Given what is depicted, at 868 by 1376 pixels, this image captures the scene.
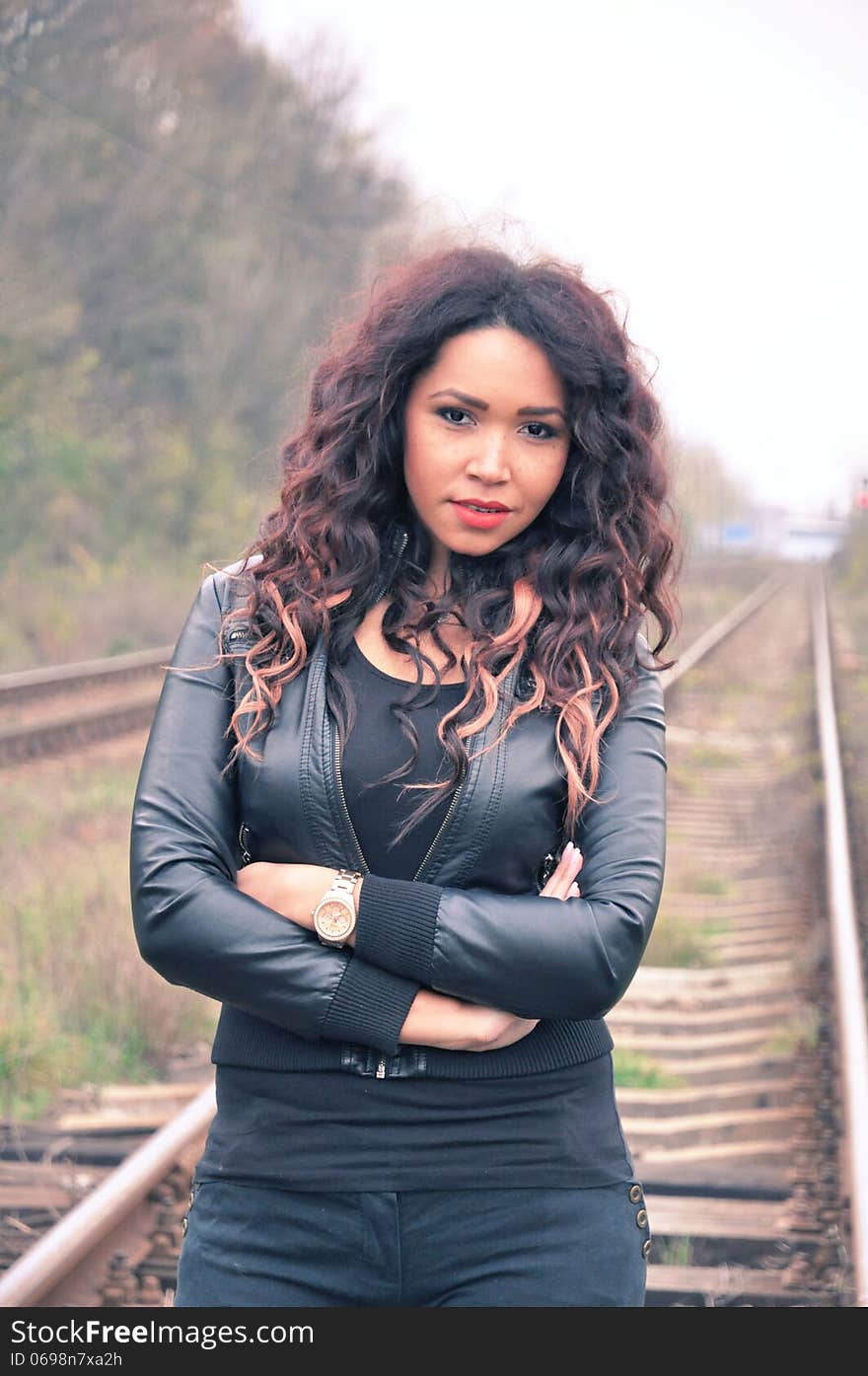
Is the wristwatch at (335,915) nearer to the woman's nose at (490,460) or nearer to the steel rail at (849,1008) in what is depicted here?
the woman's nose at (490,460)

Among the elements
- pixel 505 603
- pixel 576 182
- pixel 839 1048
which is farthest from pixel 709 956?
pixel 576 182

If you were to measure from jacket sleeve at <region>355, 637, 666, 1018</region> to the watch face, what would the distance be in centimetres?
2

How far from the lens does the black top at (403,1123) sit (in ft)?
5.90

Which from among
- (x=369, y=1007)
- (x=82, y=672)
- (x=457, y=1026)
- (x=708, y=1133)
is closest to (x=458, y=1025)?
(x=457, y=1026)

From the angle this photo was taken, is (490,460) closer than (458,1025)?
No

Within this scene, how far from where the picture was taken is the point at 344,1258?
5.84 feet

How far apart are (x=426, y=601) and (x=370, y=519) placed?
166 millimetres

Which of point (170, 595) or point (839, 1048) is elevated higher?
point (170, 595)

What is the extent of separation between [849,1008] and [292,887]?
3734 millimetres

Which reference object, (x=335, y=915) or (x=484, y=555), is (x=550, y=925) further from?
(x=484, y=555)

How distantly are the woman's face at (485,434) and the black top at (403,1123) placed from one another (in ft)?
1.13

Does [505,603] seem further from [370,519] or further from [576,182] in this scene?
[576,182]

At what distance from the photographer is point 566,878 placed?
201 cm

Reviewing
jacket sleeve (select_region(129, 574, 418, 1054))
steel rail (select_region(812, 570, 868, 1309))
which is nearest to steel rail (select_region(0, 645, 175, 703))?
steel rail (select_region(812, 570, 868, 1309))
